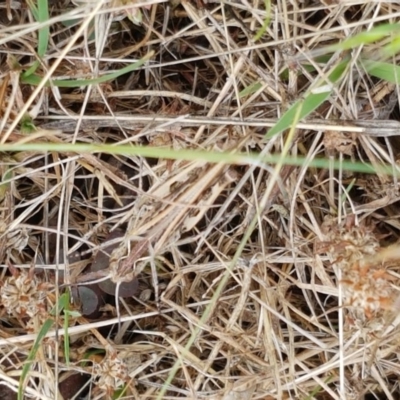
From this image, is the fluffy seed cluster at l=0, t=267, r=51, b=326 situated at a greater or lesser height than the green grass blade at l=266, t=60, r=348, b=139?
lesser

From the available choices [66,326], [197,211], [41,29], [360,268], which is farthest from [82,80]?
[360,268]

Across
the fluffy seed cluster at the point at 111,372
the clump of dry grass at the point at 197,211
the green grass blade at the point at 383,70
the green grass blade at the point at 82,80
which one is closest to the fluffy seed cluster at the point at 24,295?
the clump of dry grass at the point at 197,211

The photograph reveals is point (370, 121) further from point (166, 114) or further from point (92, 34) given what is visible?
point (92, 34)

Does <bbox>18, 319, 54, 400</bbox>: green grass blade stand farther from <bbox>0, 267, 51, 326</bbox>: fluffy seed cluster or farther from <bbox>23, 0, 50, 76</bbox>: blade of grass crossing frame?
<bbox>23, 0, 50, 76</bbox>: blade of grass crossing frame

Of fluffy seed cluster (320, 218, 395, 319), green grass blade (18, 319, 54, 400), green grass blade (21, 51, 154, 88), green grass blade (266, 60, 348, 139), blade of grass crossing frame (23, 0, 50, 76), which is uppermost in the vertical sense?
blade of grass crossing frame (23, 0, 50, 76)

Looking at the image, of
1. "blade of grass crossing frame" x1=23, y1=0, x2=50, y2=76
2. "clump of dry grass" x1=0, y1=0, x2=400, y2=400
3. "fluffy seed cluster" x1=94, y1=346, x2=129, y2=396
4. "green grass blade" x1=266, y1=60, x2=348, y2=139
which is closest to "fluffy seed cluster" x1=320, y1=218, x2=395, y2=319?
"clump of dry grass" x1=0, y1=0, x2=400, y2=400

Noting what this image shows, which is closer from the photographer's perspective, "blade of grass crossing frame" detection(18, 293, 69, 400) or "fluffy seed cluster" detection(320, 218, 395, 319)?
"fluffy seed cluster" detection(320, 218, 395, 319)

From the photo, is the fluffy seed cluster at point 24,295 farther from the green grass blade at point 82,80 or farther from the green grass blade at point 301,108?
the green grass blade at point 301,108
